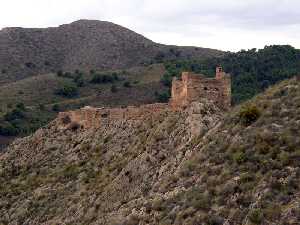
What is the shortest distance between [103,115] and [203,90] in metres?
9.40

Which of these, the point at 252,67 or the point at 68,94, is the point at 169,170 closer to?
the point at 68,94

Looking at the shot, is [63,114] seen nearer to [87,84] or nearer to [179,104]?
[179,104]

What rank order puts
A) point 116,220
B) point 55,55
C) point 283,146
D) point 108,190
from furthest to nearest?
point 55,55, point 108,190, point 116,220, point 283,146

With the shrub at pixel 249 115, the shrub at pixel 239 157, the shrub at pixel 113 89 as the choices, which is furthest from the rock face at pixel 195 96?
the shrub at pixel 113 89

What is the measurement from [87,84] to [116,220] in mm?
95338

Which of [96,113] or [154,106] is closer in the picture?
[154,106]

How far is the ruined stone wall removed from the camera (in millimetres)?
37188

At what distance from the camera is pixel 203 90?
34031mm

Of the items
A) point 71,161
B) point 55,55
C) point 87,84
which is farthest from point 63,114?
point 55,55

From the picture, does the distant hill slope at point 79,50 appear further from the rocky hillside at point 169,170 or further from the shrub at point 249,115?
the shrub at point 249,115

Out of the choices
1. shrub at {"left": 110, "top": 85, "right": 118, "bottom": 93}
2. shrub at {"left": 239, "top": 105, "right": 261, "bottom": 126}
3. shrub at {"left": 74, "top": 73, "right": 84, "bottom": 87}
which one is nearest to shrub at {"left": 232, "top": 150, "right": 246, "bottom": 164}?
shrub at {"left": 239, "top": 105, "right": 261, "bottom": 126}

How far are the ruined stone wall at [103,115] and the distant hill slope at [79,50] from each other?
99605 mm

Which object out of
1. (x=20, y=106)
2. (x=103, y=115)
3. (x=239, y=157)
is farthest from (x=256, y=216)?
(x=20, y=106)

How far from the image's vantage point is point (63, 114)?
4538 cm
